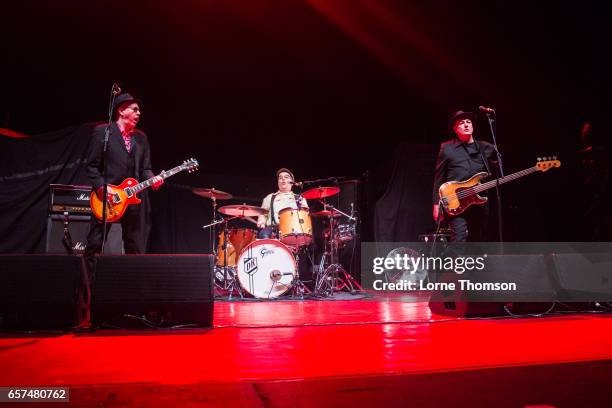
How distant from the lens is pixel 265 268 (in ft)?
21.0

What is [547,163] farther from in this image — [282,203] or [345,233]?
[282,203]

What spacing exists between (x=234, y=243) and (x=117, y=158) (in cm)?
359

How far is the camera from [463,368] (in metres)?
1.92

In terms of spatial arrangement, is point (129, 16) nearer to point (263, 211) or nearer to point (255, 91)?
point (255, 91)

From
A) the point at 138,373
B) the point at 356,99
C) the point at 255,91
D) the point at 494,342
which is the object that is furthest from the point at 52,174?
the point at 494,342

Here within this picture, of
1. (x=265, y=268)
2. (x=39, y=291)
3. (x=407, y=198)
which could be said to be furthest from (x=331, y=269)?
(x=39, y=291)

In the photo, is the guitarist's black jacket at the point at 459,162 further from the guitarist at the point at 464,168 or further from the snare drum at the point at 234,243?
the snare drum at the point at 234,243

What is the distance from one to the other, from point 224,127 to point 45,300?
5.92m

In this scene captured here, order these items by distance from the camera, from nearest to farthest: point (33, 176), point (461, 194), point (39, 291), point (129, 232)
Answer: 1. point (39, 291)
2. point (129, 232)
3. point (461, 194)
4. point (33, 176)

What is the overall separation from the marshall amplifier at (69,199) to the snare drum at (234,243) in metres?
2.14

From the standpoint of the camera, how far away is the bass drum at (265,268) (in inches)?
251

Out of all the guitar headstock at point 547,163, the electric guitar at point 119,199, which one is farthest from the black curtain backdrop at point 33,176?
the guitar headstock at point 547,163

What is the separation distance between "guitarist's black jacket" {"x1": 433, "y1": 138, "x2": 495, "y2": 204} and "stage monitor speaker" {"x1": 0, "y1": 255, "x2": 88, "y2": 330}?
136 inches

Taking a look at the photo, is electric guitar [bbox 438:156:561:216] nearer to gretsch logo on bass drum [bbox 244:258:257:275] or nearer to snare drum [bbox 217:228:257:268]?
gretsch logo on bass drum [bbox 244:258:257:275]
